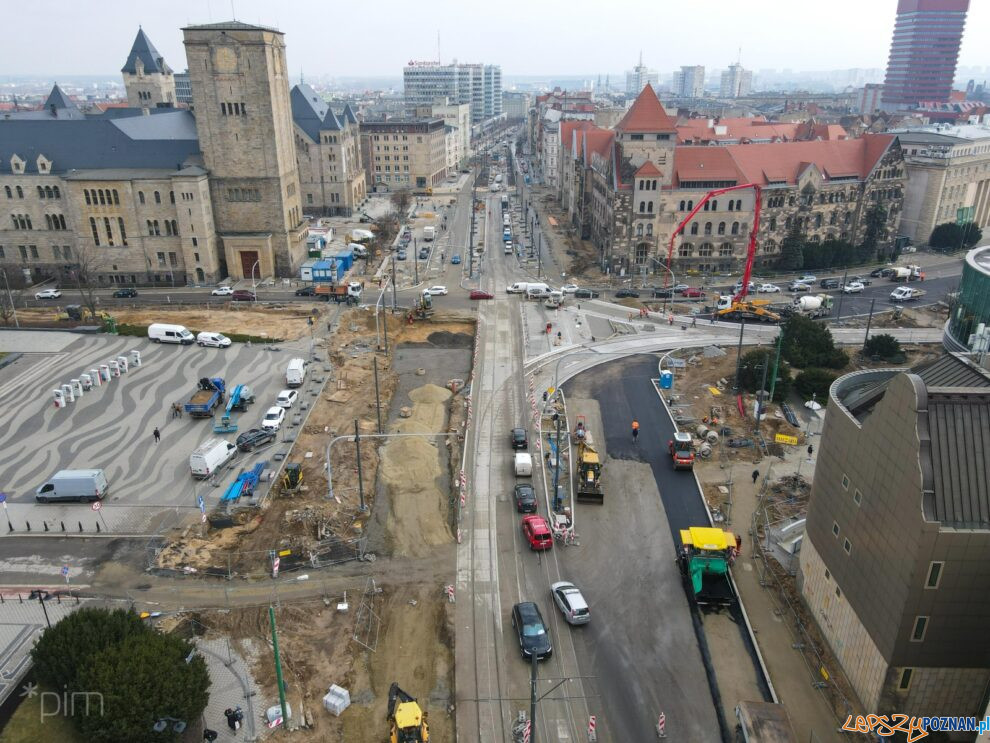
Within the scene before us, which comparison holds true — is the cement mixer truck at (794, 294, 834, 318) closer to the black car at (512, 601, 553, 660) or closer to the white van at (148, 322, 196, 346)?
the black car at (512, 601, 553, 660)

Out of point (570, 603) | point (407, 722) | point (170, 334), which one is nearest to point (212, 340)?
point (170, 334)

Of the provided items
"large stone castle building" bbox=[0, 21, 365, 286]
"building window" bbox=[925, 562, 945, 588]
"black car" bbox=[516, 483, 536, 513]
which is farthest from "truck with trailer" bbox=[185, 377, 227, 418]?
"building window" bbox=[925, 562, 945, 588]

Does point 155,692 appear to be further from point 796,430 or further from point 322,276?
point 322,276

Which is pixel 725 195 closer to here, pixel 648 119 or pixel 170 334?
pixel 648 119

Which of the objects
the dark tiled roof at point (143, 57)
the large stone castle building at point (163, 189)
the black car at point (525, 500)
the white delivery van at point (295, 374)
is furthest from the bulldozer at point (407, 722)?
the dark tiled roof at point (143, 57)

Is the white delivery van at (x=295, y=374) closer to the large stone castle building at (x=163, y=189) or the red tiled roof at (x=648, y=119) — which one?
the large stone castle building at (x=163, y=189)

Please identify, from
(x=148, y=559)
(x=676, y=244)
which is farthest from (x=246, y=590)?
(x=676, y=244)
